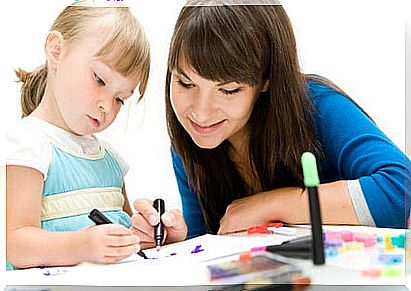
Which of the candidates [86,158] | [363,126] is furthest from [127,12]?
[363,126]

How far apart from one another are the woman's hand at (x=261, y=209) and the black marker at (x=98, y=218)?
82 mm

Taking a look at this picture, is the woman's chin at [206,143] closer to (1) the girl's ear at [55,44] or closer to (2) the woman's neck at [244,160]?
(2) the woman's neck at [244,160]

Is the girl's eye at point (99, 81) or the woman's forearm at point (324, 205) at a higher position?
the girl's eye at point (99, 81)

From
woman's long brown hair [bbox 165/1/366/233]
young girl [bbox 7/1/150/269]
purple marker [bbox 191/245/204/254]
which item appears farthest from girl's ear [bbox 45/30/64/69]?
purple marker [bbox 191/245/204/254]

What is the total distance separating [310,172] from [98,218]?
196 mm

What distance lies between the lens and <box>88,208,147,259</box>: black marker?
0.71 meters

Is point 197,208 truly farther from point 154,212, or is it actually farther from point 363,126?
point 363,126

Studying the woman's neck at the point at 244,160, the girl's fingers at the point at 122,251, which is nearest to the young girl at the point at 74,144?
the girl's fingers at the point at 122,251

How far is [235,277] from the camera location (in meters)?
0.66

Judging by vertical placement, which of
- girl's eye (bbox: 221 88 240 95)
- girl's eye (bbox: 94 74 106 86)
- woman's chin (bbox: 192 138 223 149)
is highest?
girl's eye (bbox: 94 74 106 86)

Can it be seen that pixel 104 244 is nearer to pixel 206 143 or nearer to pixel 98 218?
pixel 98 218

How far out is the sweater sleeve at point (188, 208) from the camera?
2.46ft

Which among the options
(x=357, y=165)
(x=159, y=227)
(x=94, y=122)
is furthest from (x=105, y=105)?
(x=357, y=165)

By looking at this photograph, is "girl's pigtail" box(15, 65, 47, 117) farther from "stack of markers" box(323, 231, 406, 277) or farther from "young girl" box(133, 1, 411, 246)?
"stack of markers" box(323, 231, 406, 277)
